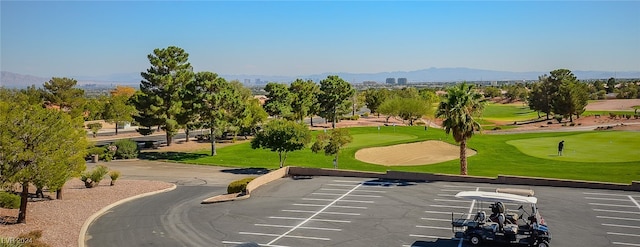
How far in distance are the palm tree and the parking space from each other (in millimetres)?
8434

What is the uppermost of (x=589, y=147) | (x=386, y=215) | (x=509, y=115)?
(x=509, y=115)

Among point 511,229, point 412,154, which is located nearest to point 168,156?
point 412,154

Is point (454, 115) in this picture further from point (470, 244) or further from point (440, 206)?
point (470, 244)

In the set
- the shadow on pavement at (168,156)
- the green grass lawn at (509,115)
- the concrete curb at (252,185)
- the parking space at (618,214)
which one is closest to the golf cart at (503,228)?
the parking space at (618,214)

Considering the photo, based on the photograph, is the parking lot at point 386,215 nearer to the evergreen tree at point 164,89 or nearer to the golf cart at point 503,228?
the golf cart at point 503,228

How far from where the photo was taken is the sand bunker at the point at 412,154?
160ft

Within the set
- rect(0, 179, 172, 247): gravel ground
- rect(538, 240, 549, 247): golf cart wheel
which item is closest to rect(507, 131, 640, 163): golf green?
rect(538, 240, 549, 247): golf cart wheel

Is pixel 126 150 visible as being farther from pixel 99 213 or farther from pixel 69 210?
pixel 99 213

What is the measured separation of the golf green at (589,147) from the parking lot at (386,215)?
49.9 feet

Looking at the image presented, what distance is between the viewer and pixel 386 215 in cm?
2652

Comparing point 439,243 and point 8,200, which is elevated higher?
point 8,200

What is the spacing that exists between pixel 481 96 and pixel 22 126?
28.8 meters

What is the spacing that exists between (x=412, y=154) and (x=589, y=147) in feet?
58.6

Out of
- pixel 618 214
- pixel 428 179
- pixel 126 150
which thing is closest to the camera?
pixel 618 214
